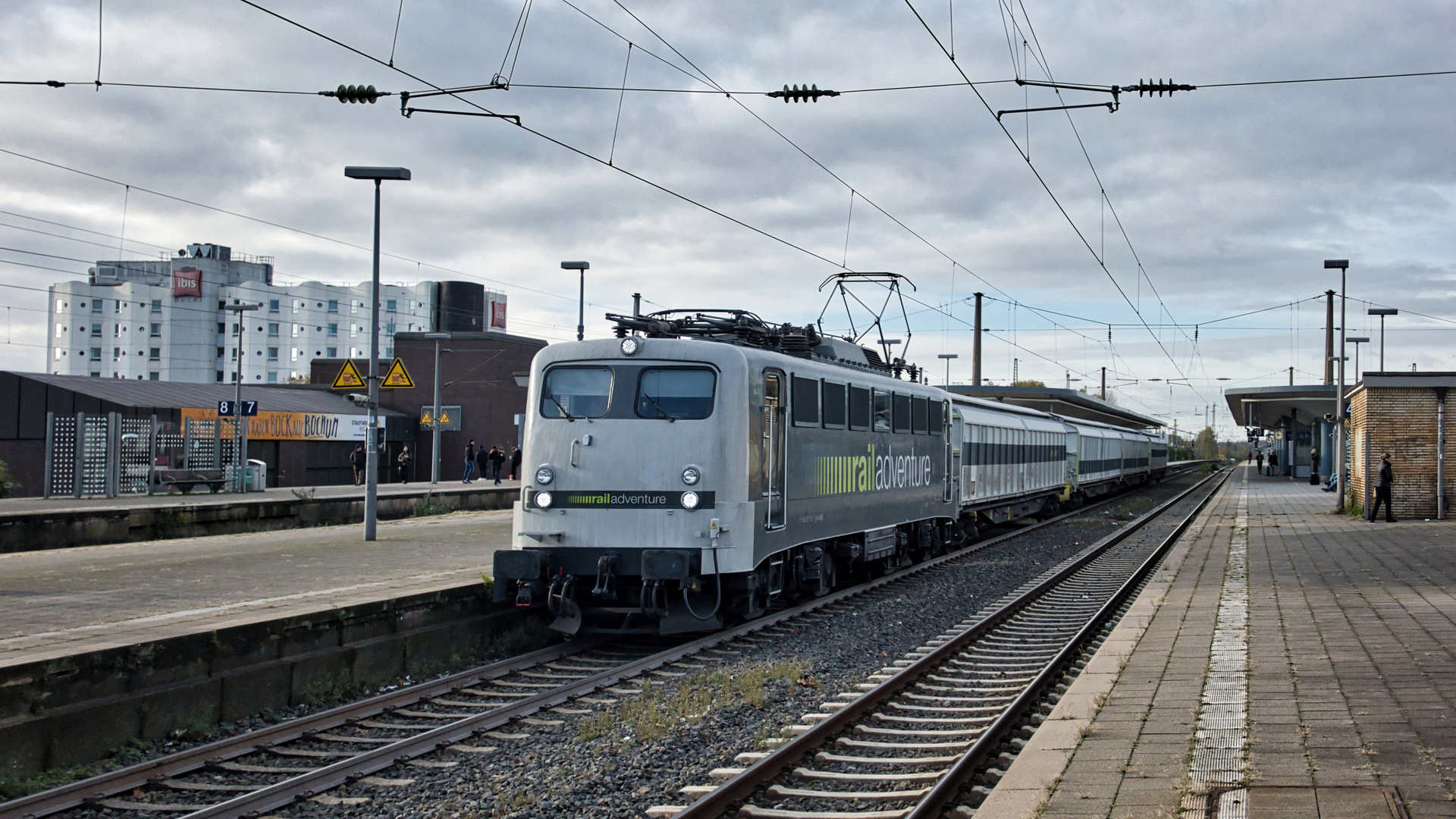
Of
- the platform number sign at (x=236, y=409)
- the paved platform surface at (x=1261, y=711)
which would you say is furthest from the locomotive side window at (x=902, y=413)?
the platform number sign at (x=236, y=409)

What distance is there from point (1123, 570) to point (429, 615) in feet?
38.5

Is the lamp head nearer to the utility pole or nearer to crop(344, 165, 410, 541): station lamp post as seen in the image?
crop(344, 165, 410, 541): station lamp post

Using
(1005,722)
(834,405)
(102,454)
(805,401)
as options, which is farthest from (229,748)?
(102,454)

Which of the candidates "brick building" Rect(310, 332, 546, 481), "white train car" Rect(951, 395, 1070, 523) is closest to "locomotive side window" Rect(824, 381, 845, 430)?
"white train car" Rect(951, 395, 1070, 523)

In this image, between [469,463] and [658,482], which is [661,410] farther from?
[469,463]

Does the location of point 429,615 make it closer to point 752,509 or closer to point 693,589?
point 693,589

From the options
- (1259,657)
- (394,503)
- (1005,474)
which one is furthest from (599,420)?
(1005,474)

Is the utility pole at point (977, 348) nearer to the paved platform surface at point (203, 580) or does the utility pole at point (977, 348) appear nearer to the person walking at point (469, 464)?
the person walking at point (469, 464)

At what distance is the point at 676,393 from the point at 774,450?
1298 millimetres

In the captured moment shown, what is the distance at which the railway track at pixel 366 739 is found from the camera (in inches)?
245

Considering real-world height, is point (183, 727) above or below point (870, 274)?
below

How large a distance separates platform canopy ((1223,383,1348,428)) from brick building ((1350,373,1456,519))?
1222 cm

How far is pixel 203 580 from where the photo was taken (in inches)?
473

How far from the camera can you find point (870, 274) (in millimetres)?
17016
